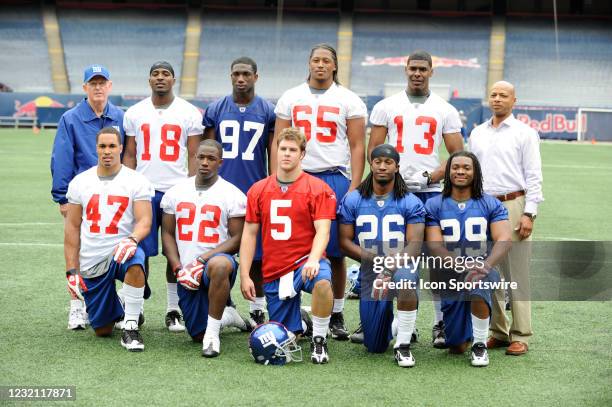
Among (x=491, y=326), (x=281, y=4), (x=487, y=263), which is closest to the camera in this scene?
(x=487, y=263)

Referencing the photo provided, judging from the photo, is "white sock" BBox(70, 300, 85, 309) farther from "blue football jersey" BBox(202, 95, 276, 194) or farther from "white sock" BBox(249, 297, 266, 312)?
"blue football jersey" BBox(202, 95, 276, 194)

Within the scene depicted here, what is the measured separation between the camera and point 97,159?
7102 mm

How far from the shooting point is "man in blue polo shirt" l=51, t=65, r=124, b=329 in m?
7.03

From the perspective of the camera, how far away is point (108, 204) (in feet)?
21.5

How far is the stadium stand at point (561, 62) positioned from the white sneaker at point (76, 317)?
113 ft

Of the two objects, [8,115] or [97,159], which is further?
[8,115]

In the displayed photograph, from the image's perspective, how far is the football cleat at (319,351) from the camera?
19.4 ft

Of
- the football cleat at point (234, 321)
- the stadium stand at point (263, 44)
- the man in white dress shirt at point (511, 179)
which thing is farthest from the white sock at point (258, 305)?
the stadium stand at point (263, 44)

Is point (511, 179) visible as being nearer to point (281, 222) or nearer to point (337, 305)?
point (337, 305)

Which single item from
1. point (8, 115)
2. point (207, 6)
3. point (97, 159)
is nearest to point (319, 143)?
point (97, 159)

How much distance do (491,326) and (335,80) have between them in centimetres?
223

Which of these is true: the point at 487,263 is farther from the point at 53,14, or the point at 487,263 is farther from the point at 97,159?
the point at 53,14

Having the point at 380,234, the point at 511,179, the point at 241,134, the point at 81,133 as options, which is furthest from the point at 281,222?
the point at 81,133

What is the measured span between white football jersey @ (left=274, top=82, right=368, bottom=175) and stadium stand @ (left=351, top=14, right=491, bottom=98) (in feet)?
111
